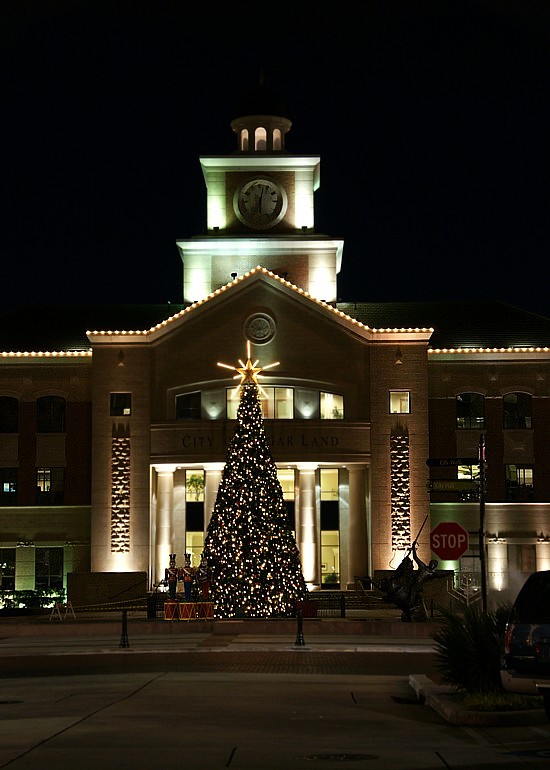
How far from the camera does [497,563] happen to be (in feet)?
184

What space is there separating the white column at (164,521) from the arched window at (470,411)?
41.8 ft

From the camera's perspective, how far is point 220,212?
203 feet

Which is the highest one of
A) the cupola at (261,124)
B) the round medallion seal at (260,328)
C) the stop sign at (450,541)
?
the cupola at (261,124)

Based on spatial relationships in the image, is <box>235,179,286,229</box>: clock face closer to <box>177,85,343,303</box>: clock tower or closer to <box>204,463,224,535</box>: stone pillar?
<box>177,85,343,303</box>: clock tower

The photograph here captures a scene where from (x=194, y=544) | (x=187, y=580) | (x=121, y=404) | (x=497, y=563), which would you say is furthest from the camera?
(x=194, y=544)

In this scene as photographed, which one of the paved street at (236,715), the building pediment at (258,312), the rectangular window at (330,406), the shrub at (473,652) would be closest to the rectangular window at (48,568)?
the building pediment at (258,312)

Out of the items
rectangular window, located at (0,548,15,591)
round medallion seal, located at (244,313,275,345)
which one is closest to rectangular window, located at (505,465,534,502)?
round medallion seal, located at (244,313,275,345)

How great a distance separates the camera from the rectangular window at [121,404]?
183 ft

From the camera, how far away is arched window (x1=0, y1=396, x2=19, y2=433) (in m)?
58.4

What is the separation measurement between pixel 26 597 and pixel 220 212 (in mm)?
20443

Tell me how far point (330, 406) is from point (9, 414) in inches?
564

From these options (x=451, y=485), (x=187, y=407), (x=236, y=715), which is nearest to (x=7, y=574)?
(x=187, y=407)

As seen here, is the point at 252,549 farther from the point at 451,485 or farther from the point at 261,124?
the point at 261,124

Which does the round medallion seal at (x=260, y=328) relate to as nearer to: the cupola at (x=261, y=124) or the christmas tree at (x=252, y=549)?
the cupola at (x=261, y=124)
